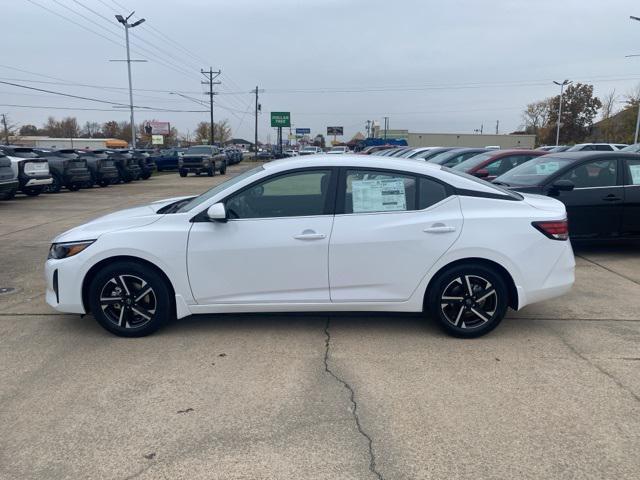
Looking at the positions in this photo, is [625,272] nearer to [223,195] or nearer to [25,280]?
[223,195]

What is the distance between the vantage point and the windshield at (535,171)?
24.5 feet

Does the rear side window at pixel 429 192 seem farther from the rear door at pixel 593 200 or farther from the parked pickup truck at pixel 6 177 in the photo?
the parked pickup truck at pixel 6 177

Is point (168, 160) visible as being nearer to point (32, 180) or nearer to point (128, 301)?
point (32, 180)

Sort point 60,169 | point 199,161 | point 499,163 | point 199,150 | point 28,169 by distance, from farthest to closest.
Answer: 1. point 199,150
2. point 199,161
3. point 60,169
4. point 28,169
5. point 499,163

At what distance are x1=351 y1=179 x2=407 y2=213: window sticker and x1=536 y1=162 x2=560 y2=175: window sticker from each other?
13.8 feet

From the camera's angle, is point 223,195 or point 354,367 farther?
point 223,195

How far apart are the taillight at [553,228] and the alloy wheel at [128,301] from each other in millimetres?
3319

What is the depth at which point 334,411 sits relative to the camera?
3.23 m

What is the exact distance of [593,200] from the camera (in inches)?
284

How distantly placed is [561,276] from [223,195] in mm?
2999

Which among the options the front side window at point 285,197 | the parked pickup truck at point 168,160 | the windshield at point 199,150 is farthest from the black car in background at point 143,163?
the front side window at point 285,197

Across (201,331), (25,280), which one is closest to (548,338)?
(201,331)

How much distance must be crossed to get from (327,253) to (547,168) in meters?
5.01

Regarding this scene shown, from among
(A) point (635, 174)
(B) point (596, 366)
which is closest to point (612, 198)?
(A) point (635, 174)
